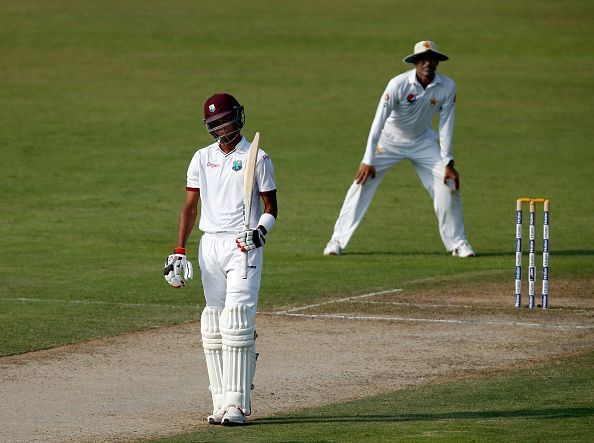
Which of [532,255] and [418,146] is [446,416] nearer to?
[532,255]

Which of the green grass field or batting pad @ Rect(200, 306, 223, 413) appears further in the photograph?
the green grass field

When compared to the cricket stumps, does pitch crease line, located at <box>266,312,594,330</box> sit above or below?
below

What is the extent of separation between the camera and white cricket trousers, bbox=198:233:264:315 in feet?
30.8

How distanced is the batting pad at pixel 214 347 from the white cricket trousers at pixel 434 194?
25.9ft

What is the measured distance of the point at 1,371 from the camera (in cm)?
1094

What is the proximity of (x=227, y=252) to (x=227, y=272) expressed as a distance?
14cm

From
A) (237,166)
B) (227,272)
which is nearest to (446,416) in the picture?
(227,272)

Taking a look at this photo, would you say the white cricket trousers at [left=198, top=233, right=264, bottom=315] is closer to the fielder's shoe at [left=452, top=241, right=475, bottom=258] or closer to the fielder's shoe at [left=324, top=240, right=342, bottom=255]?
the fielder's shoe at [left=324, top=240, right=342, bottom=255]

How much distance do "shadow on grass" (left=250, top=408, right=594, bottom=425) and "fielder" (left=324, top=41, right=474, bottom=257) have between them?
25.0 feet

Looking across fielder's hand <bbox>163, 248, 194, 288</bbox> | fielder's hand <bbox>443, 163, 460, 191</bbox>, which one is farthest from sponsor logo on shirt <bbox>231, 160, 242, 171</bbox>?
fielder's hand <bbox>443, 163, 460, 191</bbox>

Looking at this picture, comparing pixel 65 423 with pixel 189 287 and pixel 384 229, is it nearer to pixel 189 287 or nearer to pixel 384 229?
pixel 189 287

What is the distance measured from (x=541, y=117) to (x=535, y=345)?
65.4 feet

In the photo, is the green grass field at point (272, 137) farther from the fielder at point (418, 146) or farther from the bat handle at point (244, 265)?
the bat handle at point (244, 265)

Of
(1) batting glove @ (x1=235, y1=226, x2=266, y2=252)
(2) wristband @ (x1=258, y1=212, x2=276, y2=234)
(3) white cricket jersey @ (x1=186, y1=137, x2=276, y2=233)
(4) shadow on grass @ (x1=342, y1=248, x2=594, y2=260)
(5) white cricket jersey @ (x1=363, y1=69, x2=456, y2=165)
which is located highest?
(5) white cricket jersey @ (x1=363, y1=69, x2=456, y2=165)
